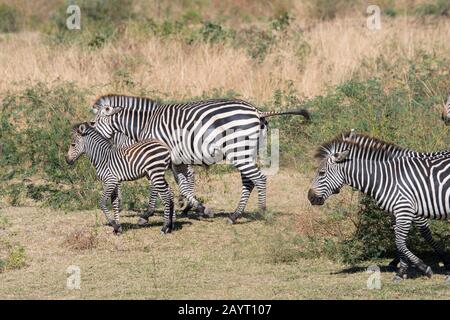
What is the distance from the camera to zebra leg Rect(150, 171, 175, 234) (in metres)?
11.8

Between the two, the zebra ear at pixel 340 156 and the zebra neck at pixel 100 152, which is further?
the zebra neck at pixel 100 152

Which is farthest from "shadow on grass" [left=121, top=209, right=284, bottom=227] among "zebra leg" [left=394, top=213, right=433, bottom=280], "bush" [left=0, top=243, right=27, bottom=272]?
"zebra leg" [left=394, top=213, right=433, bottom=280]

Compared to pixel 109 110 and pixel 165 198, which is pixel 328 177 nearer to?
pixel 165 198

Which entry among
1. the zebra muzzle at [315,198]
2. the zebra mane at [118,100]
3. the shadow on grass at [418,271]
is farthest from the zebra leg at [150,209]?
the shadow on grass at [418,271]

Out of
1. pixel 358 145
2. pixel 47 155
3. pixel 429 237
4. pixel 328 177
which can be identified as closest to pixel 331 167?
pixel 328 177

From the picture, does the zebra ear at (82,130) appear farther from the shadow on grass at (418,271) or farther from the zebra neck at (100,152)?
the shadow on grass at (418,271)

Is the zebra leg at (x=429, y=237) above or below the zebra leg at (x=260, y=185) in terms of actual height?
below

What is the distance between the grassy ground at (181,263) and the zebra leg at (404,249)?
116 mm

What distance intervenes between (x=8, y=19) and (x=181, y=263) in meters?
17.0

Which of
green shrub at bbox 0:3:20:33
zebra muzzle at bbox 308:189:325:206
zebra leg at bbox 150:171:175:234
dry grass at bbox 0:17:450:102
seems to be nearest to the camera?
zebra muzzle at bbox 308:189:325:206

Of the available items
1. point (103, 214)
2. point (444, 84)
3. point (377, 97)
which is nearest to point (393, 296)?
point (103, 214)

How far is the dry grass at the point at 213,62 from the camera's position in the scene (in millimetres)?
17969

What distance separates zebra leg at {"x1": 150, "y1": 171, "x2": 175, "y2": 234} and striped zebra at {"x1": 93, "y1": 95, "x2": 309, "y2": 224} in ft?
2.52

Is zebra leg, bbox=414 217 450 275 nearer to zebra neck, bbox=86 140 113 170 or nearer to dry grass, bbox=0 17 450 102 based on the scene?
zebra neck, bbox=86 140 113 170
